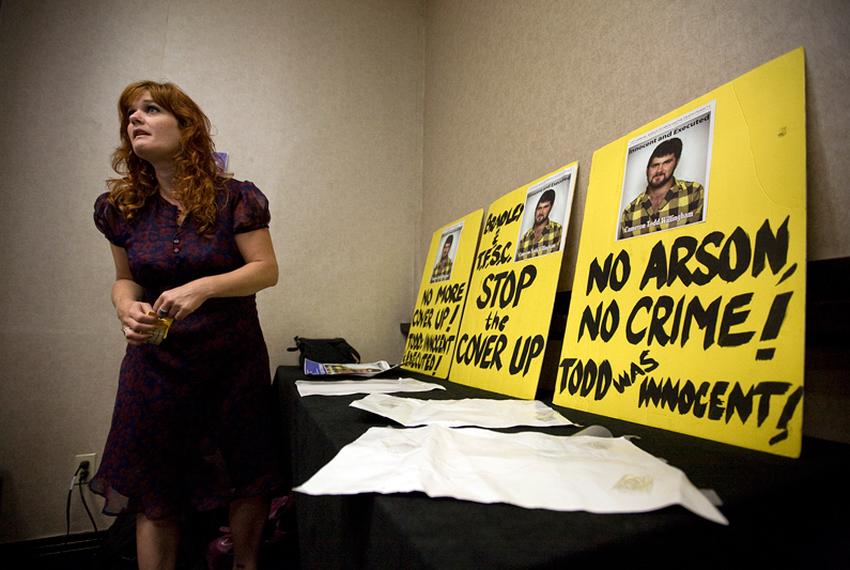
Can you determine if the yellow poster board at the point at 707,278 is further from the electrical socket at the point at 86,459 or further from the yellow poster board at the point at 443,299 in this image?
the electrical socket at the point at 86,459

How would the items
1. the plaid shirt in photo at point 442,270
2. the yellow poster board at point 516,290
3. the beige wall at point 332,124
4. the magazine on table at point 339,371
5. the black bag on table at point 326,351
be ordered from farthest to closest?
the black bag on table at point 326,351 → the plaid shirt in photo at point 442,270 → the magazine on table at point 339,371 → the yellow poster board at point 516,290 → the beige wall at point 332,124

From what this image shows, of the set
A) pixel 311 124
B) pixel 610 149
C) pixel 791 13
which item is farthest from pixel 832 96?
pixel 311 124

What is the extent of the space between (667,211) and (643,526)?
544 millimetres

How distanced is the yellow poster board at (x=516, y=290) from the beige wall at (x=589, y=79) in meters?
0.07

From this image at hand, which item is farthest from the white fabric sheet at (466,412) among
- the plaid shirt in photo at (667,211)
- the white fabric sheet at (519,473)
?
the plaid shirt in photo at (667,211)

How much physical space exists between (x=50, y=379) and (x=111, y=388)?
0.18 m

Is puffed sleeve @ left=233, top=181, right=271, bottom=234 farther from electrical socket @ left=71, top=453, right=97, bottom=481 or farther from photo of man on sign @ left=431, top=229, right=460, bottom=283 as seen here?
electrical socket @ left=71, top=453, right=97, bottom=481

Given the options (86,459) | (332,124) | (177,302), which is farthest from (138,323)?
(332,124)

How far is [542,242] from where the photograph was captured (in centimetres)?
96

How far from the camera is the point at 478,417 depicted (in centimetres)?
61

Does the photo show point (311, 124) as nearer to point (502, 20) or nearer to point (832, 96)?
point (502, 20)

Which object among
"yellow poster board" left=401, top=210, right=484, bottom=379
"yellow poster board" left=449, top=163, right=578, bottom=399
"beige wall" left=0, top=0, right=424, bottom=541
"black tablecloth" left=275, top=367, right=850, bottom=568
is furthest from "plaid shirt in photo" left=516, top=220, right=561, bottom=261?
"beige wall" left=0, top=0, right=424, bottom=541

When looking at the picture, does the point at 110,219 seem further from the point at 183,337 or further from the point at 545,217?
the point at 545,217

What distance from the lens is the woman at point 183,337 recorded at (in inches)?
31.7
